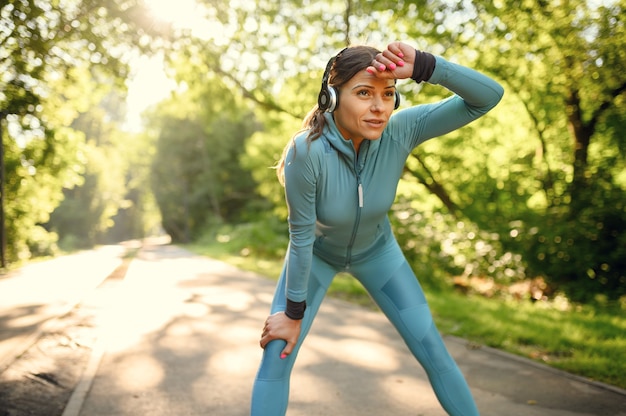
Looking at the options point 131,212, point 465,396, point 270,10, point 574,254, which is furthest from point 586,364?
point 131,212

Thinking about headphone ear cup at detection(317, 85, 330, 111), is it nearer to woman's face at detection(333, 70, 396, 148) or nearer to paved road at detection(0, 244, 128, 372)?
woman's face at detection(333, 70, 396, 148)

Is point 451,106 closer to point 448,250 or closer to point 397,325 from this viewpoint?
point 397,325

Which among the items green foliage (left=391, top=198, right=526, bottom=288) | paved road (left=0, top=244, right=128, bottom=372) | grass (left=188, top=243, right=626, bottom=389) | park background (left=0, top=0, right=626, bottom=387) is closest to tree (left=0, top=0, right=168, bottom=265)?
park background (left=0, top=0, right=626, bottom=387)

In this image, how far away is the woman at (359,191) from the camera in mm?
2275

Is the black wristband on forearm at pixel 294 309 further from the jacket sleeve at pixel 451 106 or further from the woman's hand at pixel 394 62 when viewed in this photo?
the woman's hand at pixel 394 62

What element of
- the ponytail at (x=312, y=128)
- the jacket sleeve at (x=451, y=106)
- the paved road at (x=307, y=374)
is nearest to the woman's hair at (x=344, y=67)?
the ponytail at (x=312, y=128)

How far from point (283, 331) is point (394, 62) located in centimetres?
137

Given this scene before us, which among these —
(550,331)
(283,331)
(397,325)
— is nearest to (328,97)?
(283,331)

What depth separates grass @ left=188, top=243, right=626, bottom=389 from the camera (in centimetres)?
471

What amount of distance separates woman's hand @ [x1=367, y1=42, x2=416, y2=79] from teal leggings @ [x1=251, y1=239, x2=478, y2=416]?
1.00 m

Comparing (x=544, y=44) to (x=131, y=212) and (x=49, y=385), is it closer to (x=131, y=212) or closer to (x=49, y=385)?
(x=49, y=385)

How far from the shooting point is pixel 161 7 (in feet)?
35.5

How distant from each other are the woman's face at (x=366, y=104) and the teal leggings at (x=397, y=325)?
29.7 inches

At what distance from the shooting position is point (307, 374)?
181 inches
